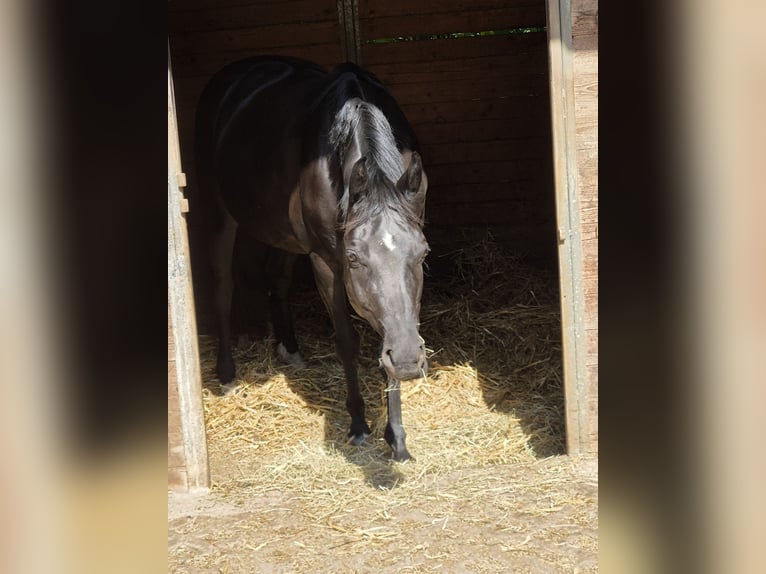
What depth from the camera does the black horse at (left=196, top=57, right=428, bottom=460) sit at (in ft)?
10.8

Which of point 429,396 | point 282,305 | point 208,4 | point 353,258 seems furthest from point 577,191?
point 208,4

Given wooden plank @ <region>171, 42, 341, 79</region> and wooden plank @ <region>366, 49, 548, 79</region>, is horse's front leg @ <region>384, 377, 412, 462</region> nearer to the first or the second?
wooden plank @ <region>366, 49, 548, 79</region>

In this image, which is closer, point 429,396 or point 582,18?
point 582,18

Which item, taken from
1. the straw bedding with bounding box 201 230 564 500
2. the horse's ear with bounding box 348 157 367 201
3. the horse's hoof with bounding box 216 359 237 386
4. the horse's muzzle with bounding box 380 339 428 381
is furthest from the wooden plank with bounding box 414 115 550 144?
the horse's muzzle with bounding box 380 339 428 381

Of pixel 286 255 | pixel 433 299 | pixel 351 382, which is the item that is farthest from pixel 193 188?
pixel 351 382

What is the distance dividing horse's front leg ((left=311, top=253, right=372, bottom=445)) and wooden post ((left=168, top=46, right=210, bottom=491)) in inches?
33.5

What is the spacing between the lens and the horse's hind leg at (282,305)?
5457mm

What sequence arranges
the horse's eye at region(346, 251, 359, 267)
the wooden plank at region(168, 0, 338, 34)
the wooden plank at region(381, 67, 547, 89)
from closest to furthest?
the horse's eye at region(346, 251, 359, 267) → the wooden plank at region(168, 0, 338, 34) → the wooden plank at region(381, 67, 547, 89)

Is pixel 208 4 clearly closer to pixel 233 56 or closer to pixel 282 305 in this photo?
pixel 233 56

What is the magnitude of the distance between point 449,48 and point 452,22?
223 millimetres

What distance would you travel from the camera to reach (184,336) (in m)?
3.52

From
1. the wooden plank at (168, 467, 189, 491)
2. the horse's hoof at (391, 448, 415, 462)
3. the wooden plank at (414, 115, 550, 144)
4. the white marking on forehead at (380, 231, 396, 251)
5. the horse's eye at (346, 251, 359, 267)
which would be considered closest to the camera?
the white marking on forehead at (380, 231, 396, 251)
